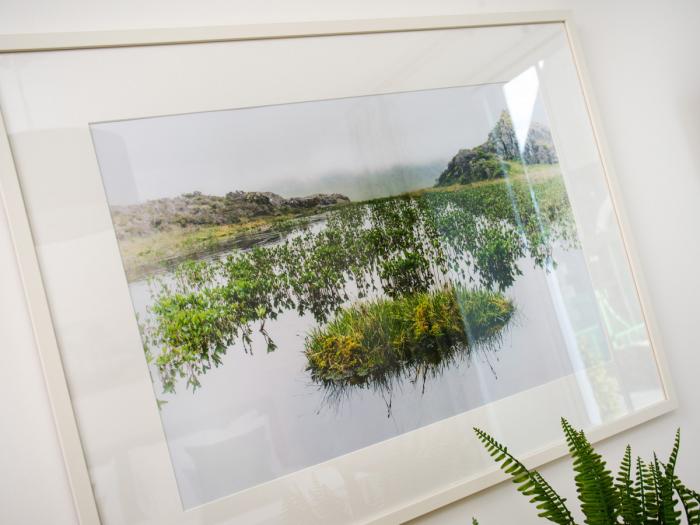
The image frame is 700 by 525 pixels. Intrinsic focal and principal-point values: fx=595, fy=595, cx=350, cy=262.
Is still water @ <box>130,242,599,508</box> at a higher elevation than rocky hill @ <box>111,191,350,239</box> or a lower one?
lower

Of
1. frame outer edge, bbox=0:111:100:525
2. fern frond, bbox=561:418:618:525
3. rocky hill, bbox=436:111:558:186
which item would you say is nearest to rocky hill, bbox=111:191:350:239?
frame outer edge, bbox=0:111:100:525

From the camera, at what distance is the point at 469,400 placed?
1.13 metres

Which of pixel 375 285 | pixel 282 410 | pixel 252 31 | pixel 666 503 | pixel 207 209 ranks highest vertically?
pixel 252 31

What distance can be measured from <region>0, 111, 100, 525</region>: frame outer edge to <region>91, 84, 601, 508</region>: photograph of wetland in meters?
0.12

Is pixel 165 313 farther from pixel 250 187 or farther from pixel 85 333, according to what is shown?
pixel 250 187

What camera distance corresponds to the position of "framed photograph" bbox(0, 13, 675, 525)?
2.99ft

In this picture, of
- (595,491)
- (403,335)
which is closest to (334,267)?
(403,335)

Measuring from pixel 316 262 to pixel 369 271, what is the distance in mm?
104

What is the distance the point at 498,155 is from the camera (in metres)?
1.23

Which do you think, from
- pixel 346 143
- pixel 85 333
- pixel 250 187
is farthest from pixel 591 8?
pixel 85 333

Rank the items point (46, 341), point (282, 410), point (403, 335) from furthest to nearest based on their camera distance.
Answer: point (403, 335)
point (282, 410)
point (46, 341)

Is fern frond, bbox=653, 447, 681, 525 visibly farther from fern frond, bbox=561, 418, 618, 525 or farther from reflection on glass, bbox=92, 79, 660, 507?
reflection on glass, bbox=92, 79, 660, 507

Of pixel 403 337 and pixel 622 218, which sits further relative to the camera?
pixel 622 218

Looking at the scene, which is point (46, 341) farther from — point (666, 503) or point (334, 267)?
point (666, 503)
